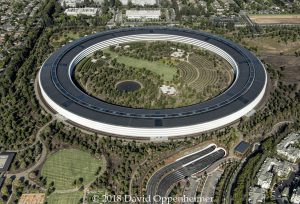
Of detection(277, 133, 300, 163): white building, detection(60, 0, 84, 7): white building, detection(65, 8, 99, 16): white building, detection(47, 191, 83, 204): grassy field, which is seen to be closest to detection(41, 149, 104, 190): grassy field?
detection(47, 191, 83, 204): grassy field

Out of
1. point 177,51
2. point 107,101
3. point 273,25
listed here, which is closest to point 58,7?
point 177,51

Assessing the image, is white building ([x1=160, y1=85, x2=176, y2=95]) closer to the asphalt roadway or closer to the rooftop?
the asphalt roadway

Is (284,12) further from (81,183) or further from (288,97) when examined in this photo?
(81,183)

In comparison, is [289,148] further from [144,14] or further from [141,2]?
[141,2]

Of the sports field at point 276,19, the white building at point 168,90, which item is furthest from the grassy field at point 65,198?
the sports field at point 276,19

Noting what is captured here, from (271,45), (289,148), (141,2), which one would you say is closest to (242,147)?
(289,148)
